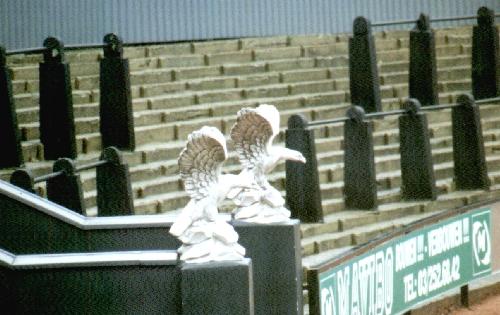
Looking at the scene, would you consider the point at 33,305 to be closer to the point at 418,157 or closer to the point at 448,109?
the point at 418,157

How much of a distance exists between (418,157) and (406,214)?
807mm

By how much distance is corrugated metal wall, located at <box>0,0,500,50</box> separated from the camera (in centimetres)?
1880

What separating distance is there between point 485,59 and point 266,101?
399 cm

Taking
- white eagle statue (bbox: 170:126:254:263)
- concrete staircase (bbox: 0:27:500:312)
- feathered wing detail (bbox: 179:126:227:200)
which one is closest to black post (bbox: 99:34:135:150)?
concrete staircase (bbox: 0:27:500:312)

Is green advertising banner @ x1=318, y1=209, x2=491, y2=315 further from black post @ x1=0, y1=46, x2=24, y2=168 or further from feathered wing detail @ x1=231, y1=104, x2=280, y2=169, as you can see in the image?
black post @ x1=0, y1=46, x2=24, y2=168

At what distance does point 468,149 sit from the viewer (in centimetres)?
1912

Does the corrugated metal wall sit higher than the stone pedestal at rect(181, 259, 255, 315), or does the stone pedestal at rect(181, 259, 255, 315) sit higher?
the corrugated metal wall

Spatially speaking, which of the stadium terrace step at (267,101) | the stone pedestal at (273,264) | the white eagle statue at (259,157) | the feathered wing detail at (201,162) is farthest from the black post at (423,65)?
the feathered wing detail at (201,162)

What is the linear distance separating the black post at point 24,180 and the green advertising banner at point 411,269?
2.39 meters

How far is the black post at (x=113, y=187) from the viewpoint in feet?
45.8

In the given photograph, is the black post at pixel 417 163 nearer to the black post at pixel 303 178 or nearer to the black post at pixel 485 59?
the black post at pixel 303 178

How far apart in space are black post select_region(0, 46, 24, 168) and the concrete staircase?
36cm

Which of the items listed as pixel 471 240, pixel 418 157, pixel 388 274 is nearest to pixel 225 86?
pixel 418 157

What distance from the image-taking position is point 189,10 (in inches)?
818
